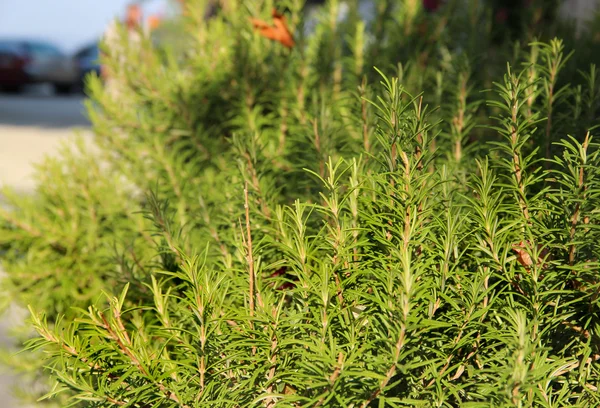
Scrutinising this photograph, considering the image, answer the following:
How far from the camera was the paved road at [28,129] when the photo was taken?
8469mm

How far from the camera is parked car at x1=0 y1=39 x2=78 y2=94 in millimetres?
22219

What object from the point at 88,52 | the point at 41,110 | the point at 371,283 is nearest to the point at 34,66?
the point at 88,52

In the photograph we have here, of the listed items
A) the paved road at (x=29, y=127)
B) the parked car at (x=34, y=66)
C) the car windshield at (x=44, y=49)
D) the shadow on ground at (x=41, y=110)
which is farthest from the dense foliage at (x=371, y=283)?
the car windshield at (x=44, y=49)

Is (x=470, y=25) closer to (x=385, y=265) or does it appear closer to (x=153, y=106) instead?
(x=153, y=106)

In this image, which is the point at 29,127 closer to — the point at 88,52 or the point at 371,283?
the point at 88,52

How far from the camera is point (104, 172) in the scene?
6.91 ft

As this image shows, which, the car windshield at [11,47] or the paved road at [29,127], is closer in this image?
the paved road at [29,127]

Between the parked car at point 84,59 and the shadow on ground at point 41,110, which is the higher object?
the parked car at point 84,59

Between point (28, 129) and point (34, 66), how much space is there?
32.7 feet

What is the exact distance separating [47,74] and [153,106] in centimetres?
2268

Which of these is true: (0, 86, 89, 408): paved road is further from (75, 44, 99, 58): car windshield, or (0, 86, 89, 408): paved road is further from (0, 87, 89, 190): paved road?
(75, 44, 99, 58): car windshield

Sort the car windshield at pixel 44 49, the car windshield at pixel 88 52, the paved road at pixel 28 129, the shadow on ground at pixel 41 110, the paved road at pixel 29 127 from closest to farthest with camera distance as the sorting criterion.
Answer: the paved road at pixel 28 129 < the paved road at pixel 29 127 < the shadow on ground at pixel 41 110 < the car windshield at pixel 44 49 < the car windshield at pixel 88 52

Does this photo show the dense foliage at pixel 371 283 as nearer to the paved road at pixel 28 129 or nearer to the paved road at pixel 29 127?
the paved road at pixel 28 129

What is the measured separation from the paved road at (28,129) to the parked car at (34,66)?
1.83ft
